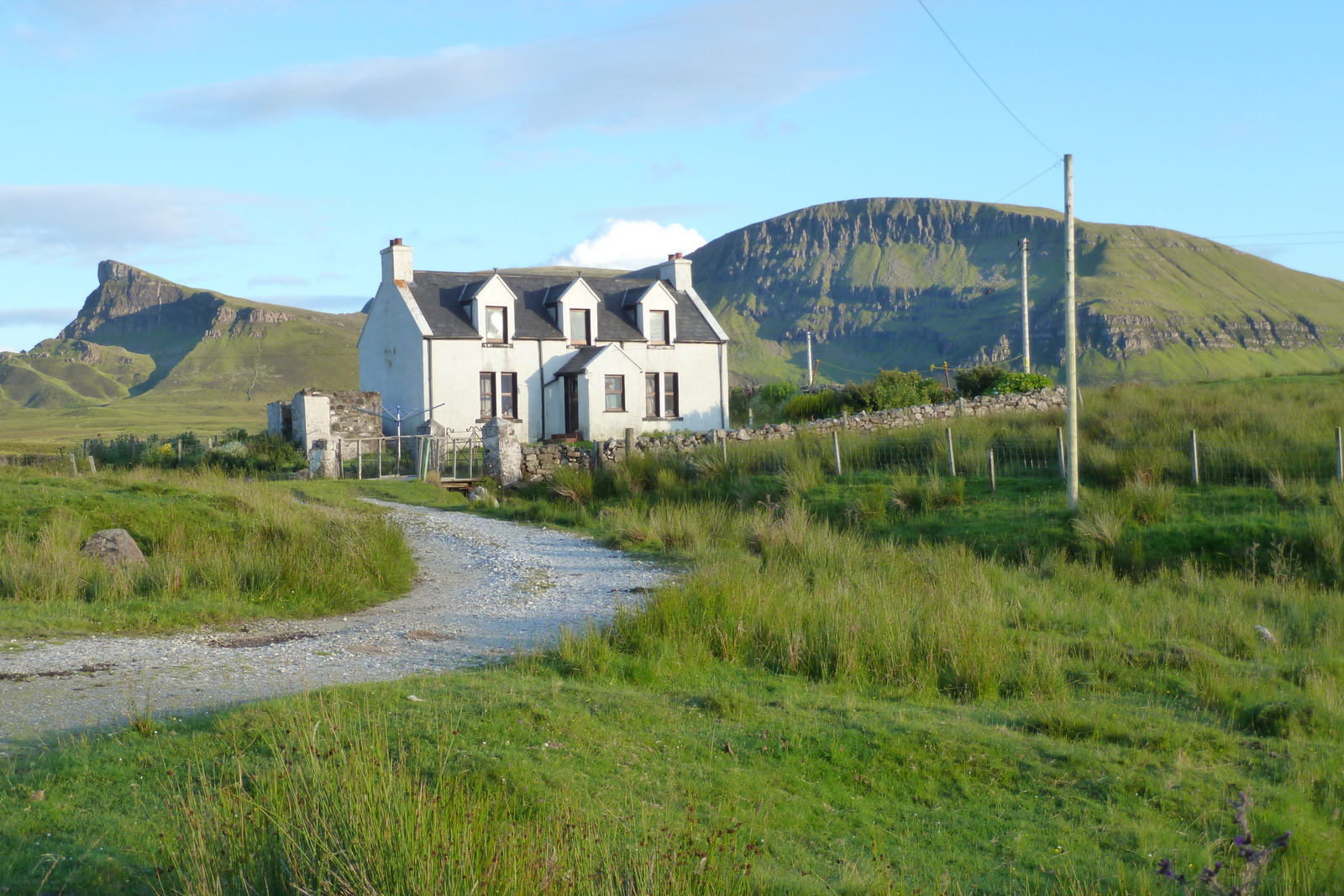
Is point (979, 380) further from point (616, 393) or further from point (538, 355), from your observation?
point (538, 355)

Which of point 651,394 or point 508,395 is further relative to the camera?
point 651,394

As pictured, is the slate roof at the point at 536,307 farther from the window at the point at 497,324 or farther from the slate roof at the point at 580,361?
the slate roof at the point at 580,361

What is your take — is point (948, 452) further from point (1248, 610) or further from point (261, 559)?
point (261, 559)

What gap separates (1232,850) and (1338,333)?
205134 mm

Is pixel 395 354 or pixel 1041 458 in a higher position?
pixel 395 354

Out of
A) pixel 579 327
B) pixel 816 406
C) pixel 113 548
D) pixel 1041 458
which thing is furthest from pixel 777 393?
pixel 113 548

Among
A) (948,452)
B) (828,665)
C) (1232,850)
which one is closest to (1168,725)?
(1232,850)

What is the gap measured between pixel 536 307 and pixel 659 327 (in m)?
4.38

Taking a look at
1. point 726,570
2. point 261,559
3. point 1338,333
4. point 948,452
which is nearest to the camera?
point 726,570

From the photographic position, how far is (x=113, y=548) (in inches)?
448

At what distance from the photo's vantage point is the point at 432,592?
37.4 feet

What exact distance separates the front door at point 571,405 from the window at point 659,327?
3579 mm

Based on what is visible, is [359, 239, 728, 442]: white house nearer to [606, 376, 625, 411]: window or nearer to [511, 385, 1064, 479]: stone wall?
[606, 376, 625, 411]: window

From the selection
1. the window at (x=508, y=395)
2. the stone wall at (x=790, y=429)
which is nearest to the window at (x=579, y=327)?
the window at (x=508, y=395)
